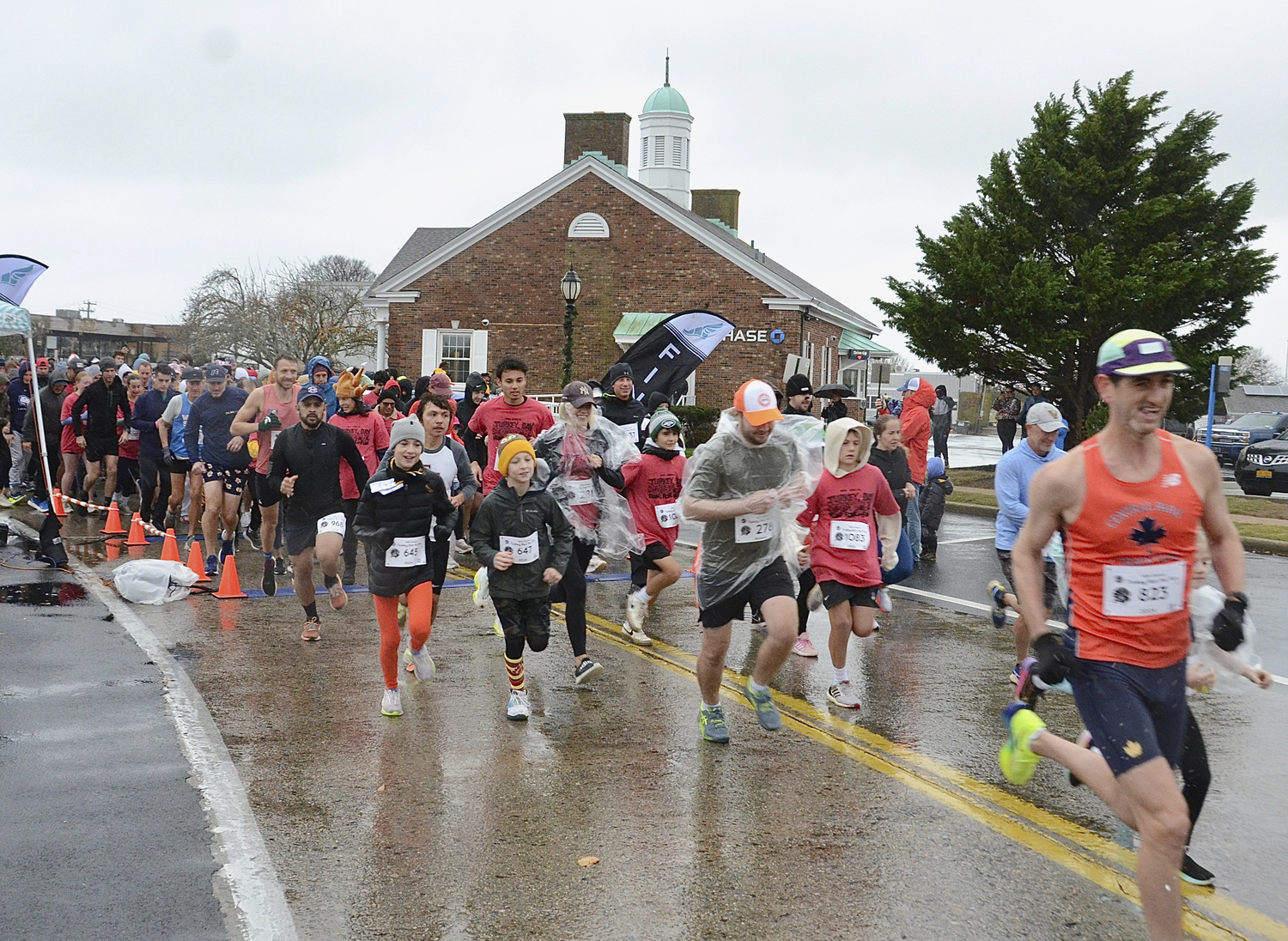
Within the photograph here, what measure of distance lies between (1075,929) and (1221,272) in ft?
77.4

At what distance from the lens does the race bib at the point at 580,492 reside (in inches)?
339

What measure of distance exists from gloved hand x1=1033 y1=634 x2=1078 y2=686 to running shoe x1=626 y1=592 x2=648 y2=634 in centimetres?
491

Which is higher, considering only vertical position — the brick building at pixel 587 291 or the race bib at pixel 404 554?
the brick building at pixel 587 291

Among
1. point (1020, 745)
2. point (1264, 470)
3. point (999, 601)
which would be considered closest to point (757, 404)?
point (1020, 745)

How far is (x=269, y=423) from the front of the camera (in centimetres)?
998

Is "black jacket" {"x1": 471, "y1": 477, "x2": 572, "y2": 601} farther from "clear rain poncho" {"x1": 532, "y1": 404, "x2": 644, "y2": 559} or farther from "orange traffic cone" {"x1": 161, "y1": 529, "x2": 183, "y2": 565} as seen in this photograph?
"orange traffic cone" {"x1": 161, "y1": 529, "x2": 183, "y2": 565}

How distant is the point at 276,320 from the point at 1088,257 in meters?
40.2

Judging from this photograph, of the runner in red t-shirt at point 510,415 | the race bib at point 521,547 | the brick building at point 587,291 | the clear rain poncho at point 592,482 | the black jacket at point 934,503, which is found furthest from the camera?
the brick building at point 587,291

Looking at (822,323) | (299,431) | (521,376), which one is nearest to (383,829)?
(299,431)

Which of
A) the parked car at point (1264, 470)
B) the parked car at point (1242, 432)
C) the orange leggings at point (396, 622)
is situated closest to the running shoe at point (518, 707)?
the orange leggings at point (396, 622)

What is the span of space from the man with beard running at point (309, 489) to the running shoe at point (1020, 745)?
17.1 feet

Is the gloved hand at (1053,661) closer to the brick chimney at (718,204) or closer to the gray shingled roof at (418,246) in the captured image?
the gray shingled roof at (418,246)

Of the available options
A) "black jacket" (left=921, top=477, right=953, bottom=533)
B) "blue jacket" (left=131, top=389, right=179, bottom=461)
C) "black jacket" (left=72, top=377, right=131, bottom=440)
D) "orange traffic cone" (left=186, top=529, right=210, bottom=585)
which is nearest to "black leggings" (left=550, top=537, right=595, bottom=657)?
"orange traffic cone" (left=186, top=529, right=210, bottom=585)

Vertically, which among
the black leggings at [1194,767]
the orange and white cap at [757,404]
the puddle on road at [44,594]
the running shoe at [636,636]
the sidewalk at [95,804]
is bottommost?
the puddle on road at [44,594]
